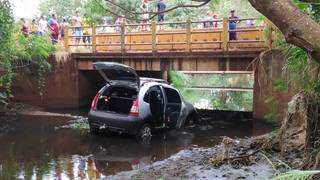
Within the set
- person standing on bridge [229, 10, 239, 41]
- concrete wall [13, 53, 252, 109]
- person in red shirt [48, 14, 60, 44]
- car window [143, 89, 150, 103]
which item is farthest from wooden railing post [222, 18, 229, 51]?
person in red shirt [48, 14, 60, 44]

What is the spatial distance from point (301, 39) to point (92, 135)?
31.0 feet

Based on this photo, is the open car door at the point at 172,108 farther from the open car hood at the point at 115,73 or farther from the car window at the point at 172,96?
the open car hood at the point at 115,73

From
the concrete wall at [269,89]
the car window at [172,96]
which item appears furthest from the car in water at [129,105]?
the concrete wall at [269,89]

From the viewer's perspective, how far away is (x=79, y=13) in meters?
21.9

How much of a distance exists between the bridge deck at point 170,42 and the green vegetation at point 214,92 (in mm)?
4859

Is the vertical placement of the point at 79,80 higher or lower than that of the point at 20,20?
lower

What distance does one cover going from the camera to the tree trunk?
10.1 ft

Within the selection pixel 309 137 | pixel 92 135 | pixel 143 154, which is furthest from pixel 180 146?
pixel 309 137

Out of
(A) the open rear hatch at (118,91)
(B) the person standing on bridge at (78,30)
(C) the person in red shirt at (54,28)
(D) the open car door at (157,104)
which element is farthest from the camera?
(C) the person in red shirt at (54,28)

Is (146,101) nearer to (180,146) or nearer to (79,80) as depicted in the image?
(180,146)

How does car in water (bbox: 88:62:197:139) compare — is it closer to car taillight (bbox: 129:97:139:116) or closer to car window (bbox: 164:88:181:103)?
car taillight (bbox: 129:97:139:116)

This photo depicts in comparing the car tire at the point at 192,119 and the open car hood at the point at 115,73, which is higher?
the open car hood at the point at 115,73

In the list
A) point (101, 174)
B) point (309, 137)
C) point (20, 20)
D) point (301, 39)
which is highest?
point (20, 20)

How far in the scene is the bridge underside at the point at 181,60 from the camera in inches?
607
